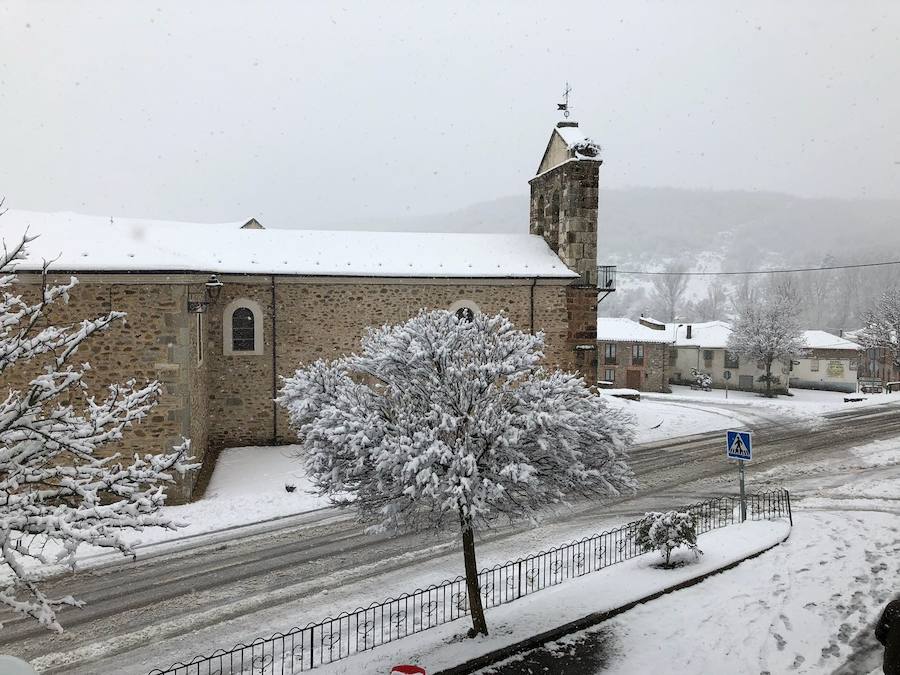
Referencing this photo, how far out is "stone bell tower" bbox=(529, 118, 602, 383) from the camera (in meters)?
23.4

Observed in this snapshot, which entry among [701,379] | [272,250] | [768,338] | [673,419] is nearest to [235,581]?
[272,250]

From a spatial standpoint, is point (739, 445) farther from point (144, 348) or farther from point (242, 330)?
point (242, 330)

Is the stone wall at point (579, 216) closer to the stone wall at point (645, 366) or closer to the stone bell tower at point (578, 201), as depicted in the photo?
the stone bell tower at point (578, 201)

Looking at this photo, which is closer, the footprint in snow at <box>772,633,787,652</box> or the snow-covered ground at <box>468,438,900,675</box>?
the snow-covered ground at <box>468,438,900,675</box>

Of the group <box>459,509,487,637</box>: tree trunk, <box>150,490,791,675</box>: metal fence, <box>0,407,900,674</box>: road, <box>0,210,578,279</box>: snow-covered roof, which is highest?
<box>0,210,578,279</box>: snow-covered roof

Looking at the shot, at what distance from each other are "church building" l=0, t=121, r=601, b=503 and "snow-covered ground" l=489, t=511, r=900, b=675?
11272 millimetres

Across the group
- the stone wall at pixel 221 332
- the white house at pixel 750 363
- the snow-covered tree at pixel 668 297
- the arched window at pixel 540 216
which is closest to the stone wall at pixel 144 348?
the stone wall at pixel 221 332

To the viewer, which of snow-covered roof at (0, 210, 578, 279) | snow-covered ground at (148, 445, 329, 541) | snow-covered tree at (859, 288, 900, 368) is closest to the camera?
snow-covered ground at (148, 445, 329, 541)

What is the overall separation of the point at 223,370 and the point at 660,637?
15479mm

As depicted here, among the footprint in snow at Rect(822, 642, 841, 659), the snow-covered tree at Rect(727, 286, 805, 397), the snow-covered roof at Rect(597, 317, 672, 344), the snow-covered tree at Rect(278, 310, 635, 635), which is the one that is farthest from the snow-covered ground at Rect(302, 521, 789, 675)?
the snow-covered tree at Rect(727, 286, 805, 397)

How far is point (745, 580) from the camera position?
10797 millimetres

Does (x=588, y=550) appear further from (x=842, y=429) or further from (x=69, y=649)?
(x=842, y=429)

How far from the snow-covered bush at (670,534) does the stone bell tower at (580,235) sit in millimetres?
11784

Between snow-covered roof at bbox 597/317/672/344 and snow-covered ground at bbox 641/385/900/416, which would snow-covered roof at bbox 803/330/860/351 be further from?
snow-covered roof at bbox 597/317/672/344
